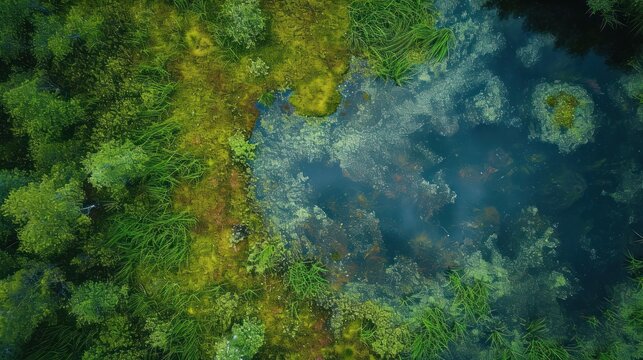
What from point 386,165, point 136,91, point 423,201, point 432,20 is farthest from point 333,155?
point 136,91

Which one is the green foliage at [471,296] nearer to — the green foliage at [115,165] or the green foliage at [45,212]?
the green foliage at [115,165]

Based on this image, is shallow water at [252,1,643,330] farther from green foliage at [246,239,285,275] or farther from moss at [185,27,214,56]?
moss at [185,27,214,56]

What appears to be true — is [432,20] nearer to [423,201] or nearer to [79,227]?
[423,201]

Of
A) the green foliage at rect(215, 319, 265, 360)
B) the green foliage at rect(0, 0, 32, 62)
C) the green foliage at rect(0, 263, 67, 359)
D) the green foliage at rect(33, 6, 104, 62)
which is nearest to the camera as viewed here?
the green foliage at rect(0, 263, 67, 359)

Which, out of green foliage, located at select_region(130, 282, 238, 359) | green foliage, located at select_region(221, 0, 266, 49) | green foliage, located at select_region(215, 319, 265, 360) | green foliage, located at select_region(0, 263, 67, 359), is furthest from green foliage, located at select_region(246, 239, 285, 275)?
green foliage, located at select_region(221, 0, 266, 49)

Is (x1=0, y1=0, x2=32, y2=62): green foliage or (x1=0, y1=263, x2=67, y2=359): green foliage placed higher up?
(x1=0, y1=0, x2=32, y2=62): green foliage

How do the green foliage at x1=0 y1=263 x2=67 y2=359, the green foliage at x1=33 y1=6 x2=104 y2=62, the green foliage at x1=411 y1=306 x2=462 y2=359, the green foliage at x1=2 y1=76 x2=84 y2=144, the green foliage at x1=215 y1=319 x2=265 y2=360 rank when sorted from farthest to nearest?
the green foliage at x1=411 y1=306 x2=462 y2=359
the green foliage at x1=215 y1=319 x2=265 y2=360
the green foliage at x1=33 y1=6 x2=104 y2=62
the green foliage at x1=2 y1=76 x2=84 y2=144
the green foliage at x1=0 y1=263 x2=67 y2=359

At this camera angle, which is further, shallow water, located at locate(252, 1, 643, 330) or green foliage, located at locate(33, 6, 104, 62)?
shallow water, located at locate(252, 1, 643, 330)

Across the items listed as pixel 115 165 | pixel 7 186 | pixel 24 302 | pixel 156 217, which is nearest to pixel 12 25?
pixel 7 186
